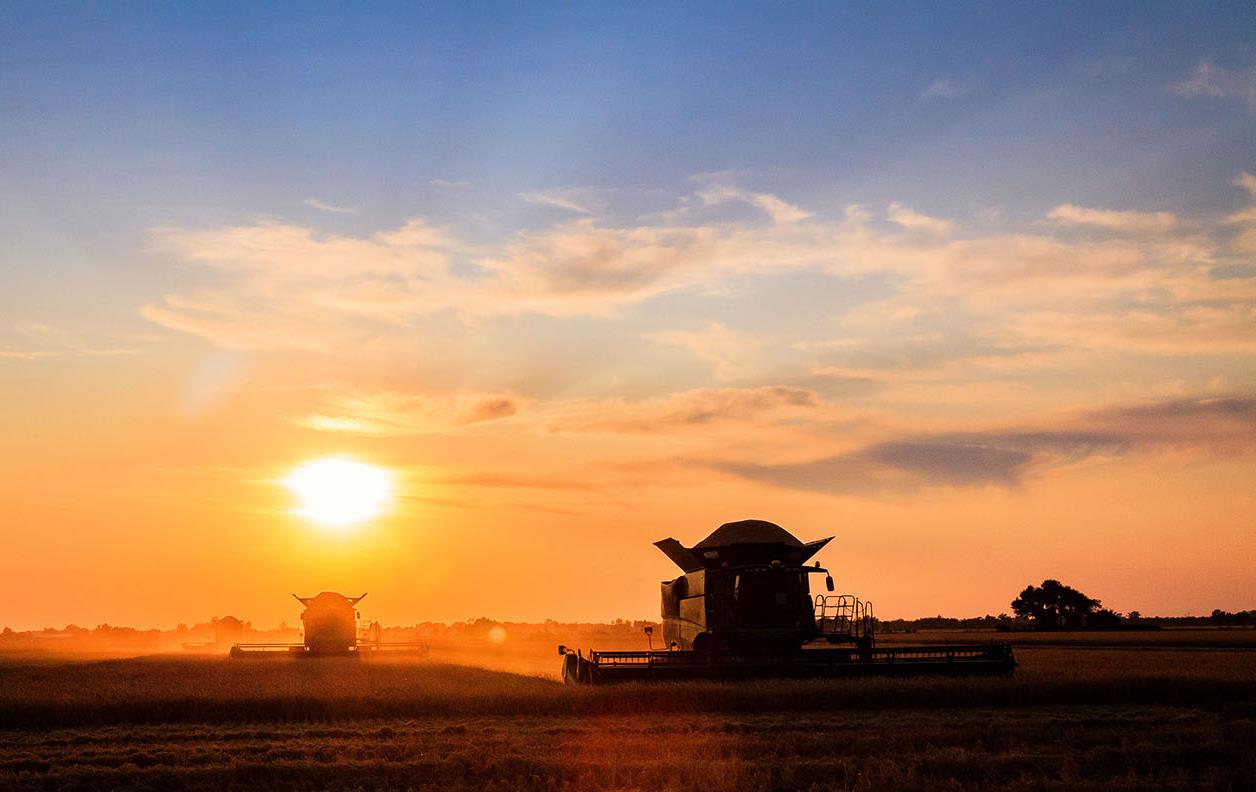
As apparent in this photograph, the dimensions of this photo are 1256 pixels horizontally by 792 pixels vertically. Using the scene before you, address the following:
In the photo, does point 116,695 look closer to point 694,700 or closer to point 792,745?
point 694,700

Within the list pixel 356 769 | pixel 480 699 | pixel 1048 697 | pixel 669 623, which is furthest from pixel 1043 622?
pixel 356 769

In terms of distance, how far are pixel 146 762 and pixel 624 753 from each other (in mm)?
8927

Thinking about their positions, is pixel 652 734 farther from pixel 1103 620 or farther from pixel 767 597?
pixel 1103 620

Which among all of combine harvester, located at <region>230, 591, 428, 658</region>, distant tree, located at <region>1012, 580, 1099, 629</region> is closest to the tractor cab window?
combine harvester, located at <region>230, 591, 428, 658</region>

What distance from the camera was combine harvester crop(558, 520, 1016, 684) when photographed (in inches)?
1366

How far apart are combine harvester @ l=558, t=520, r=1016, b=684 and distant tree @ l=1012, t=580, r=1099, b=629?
227 ft

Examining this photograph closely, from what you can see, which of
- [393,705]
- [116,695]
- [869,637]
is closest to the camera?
[393,705]

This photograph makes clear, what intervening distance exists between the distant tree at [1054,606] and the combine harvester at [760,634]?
69.0 meters

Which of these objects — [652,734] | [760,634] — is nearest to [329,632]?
[760,634]

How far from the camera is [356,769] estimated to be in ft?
66.3

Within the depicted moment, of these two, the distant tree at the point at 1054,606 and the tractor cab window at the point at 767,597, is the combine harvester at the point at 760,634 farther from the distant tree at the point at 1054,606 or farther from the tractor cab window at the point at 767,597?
the distant tree at the point at 1054,606

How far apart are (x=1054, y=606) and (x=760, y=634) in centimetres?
7579

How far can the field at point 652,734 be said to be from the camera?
62.7 feet

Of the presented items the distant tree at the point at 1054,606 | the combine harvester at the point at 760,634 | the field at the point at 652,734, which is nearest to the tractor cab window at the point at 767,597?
the combine harvester at the point at 760,634
